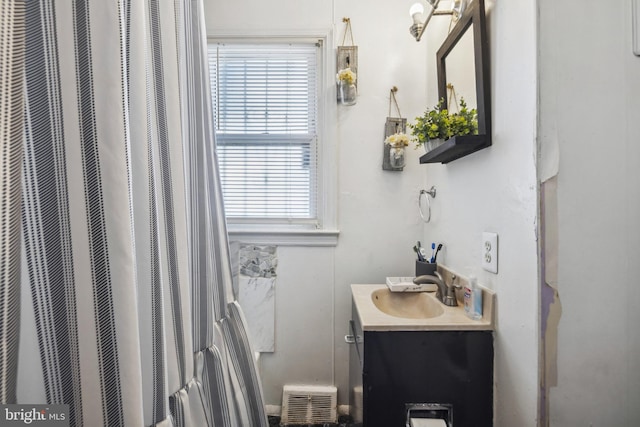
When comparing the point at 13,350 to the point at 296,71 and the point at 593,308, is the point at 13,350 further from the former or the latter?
the point at 296,71

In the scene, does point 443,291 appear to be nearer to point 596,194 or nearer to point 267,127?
point 596,194

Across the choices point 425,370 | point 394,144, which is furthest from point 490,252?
point 394,144

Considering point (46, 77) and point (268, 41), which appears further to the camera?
point (268, 41)

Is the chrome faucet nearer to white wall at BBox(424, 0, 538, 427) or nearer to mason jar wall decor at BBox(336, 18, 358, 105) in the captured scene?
white wall at BBox(424, 0, 538, 427)

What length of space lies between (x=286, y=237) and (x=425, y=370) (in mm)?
914

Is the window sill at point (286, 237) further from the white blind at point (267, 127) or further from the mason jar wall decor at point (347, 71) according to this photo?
the mason jar wall decor at point (347, 71)

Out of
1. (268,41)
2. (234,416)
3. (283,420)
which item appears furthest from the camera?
(268,41)

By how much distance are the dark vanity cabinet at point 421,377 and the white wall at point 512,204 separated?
0.06m

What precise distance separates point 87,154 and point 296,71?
1.40m

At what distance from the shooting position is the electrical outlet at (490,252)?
92 centimetres

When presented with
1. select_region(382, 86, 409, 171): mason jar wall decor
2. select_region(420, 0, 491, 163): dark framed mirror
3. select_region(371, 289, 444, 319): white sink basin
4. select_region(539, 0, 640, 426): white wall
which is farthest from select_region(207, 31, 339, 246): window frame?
select_region(539, 0, 640, 426): white wall

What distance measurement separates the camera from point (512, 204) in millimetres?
842

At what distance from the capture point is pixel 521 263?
805 mm

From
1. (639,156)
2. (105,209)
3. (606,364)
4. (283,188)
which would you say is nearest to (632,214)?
(639,156)
